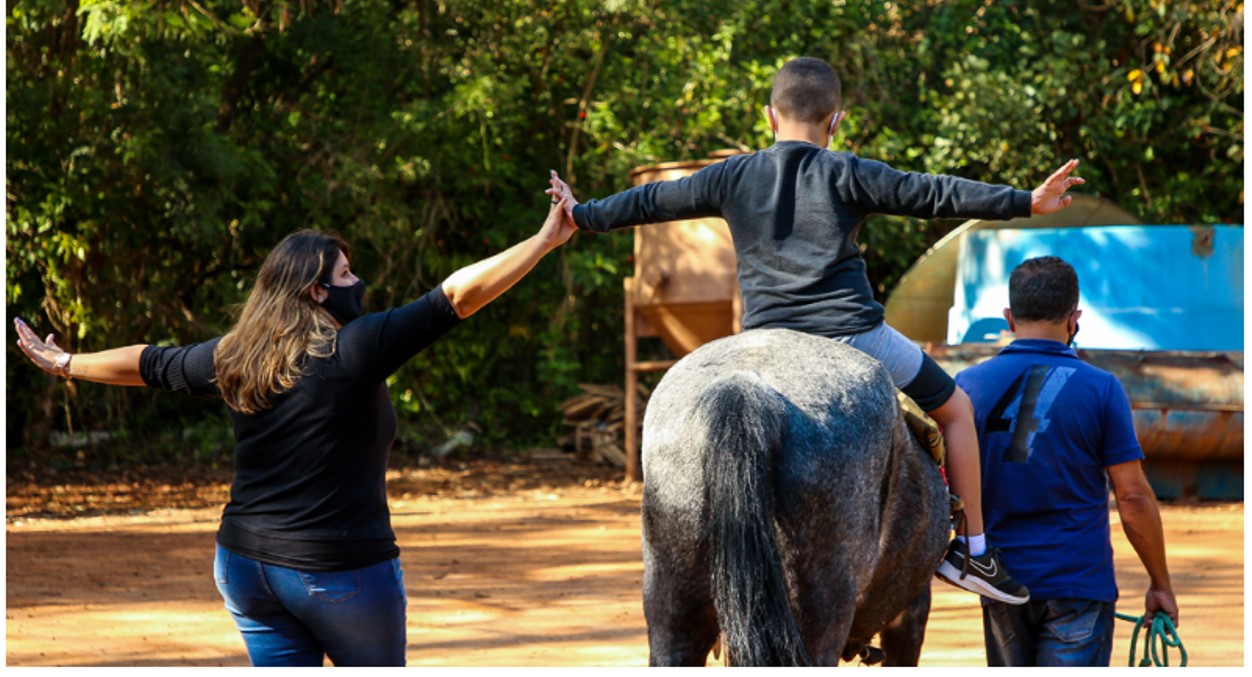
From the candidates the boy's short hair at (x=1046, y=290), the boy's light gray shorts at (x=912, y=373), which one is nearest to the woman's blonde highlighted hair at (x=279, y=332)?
the boy's light gray shorts at (x=912, y=373)

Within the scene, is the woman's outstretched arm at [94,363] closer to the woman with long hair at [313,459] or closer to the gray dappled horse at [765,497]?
the woman with long hair at [313,459]

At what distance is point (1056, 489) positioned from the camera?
4.06 meters

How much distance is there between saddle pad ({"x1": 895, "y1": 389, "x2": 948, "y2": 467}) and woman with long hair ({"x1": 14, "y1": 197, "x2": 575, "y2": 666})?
1.20 metres

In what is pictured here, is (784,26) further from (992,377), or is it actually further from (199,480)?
(992,377)

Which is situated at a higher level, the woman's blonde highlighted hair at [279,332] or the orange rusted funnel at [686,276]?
the woman's blonde highlighted hair at [279,332]

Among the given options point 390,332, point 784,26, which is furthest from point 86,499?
point 390,332

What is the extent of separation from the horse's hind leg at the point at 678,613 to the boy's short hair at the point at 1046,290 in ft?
4.83

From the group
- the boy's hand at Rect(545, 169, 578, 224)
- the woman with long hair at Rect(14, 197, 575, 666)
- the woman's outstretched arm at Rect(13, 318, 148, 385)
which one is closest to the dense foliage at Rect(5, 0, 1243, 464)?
the woman's outstretched arm at Rect(13, 318, 148, 385)

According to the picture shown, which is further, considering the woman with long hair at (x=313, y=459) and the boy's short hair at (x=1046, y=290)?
the boy's short hair at (x=1046, y=290)

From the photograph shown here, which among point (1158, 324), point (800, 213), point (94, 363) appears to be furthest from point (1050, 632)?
point (1158, 324)

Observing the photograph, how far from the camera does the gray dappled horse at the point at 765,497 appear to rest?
3.29 m

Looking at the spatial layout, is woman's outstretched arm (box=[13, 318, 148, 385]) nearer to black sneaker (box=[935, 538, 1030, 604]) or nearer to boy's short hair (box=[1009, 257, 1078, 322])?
black sneaker (box=[935, 538, 1030, 604])

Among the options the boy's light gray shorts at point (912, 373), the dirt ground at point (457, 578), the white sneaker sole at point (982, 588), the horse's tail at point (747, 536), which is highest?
the boy's light gray shorts at point (912, 373)

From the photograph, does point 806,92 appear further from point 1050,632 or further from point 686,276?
point 686,276
